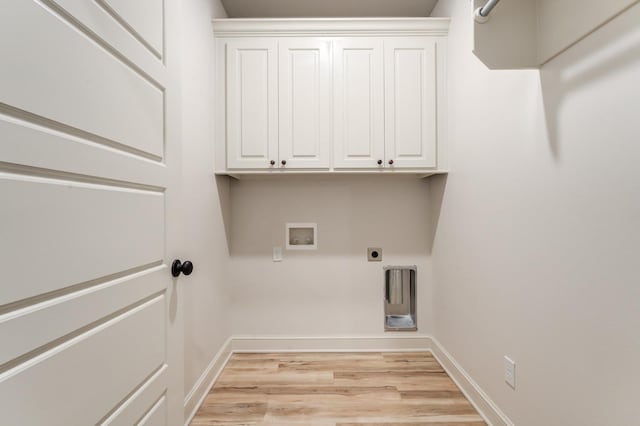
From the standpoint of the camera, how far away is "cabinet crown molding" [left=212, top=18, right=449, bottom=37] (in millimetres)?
2104

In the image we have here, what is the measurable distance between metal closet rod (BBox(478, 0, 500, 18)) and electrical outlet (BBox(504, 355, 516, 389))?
1449mm

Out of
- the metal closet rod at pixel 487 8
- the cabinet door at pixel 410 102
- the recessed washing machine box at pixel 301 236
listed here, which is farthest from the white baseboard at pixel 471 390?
the metal closet rod at pixel 487 8

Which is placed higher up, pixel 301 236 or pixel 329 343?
pixel 301 236

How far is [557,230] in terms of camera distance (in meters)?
1.13

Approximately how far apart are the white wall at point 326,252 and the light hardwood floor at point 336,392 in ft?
0.85

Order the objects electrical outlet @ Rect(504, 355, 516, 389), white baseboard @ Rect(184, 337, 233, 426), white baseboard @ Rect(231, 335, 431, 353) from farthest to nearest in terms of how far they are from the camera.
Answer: white baseboard @ Rect(231, 335, 431, 353)
white baseboard @ Rect(184, 337, 233, 426)
electrical outlet @ Rect(504, 355, 516, 389)

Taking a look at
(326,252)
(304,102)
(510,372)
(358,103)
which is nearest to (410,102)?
(358,103)

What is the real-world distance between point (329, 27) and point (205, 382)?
2.43 metres

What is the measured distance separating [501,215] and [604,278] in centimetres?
57

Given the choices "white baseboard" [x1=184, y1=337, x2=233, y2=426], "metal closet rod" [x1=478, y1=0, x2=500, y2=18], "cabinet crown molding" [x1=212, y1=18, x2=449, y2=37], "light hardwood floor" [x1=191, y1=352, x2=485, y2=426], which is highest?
"cabinet crown molding" [x1=212, y1=18, x2=449, y2=37]

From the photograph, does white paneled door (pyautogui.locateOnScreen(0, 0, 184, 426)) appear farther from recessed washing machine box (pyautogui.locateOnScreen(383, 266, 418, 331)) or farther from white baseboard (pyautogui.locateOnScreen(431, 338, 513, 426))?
recessed washing machine box (pyautogui.locateOnScreen(383, 266, 418, 331))

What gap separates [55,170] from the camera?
641 mm

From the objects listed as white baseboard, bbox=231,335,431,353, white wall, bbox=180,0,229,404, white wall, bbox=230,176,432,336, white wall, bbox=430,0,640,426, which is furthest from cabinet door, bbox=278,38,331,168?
white baseboard, bbox=231,335,431,353

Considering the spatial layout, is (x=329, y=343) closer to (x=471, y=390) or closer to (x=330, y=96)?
(x=471, y=390)
